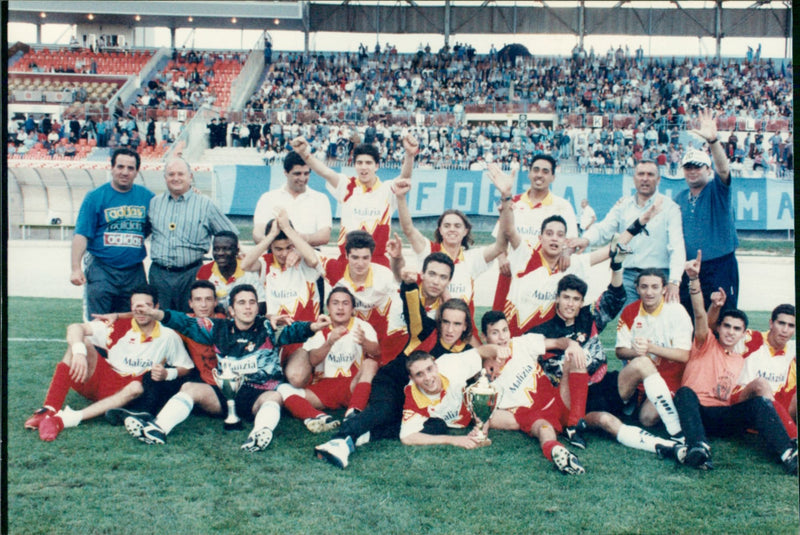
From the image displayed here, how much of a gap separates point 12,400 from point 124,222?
1.44 meters

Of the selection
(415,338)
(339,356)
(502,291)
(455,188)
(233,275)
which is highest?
(455,188)

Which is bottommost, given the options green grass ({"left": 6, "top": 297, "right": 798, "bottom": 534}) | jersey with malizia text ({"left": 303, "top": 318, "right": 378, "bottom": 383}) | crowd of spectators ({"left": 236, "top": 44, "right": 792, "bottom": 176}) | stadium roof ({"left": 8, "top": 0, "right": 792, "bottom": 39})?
green grass ({"left": 6, "top": 297, "right": 798, "bottom": 534})

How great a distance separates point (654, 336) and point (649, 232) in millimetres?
962

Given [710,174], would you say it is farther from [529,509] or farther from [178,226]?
[178,226]

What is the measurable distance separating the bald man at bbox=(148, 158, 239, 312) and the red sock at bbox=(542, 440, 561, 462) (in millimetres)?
2719

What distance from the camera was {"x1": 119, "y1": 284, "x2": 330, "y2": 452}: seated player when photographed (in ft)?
13.5

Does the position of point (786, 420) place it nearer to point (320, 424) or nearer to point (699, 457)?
point (699, 457)

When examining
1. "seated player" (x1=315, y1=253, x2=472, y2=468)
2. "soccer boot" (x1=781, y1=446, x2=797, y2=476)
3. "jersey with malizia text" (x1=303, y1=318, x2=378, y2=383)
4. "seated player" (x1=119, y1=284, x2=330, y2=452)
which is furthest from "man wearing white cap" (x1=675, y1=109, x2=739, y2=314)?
"seated player" (x1=119, y1=284, x2=330, y2=452)

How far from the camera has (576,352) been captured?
4.09 metres

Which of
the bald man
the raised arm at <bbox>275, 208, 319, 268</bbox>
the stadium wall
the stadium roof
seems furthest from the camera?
the stadium roof

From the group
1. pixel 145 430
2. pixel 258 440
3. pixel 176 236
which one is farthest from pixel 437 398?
pixel 176 236

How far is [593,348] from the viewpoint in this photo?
170 inches

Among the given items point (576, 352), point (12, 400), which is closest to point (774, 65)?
point (576, 352)

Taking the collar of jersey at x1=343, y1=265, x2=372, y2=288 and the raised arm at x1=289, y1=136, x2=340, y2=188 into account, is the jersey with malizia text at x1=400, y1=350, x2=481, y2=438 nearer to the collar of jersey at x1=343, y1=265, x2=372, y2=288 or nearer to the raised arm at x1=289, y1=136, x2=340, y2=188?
the collar of jersey at x1=343, y1=265, x2=372, y2=288
